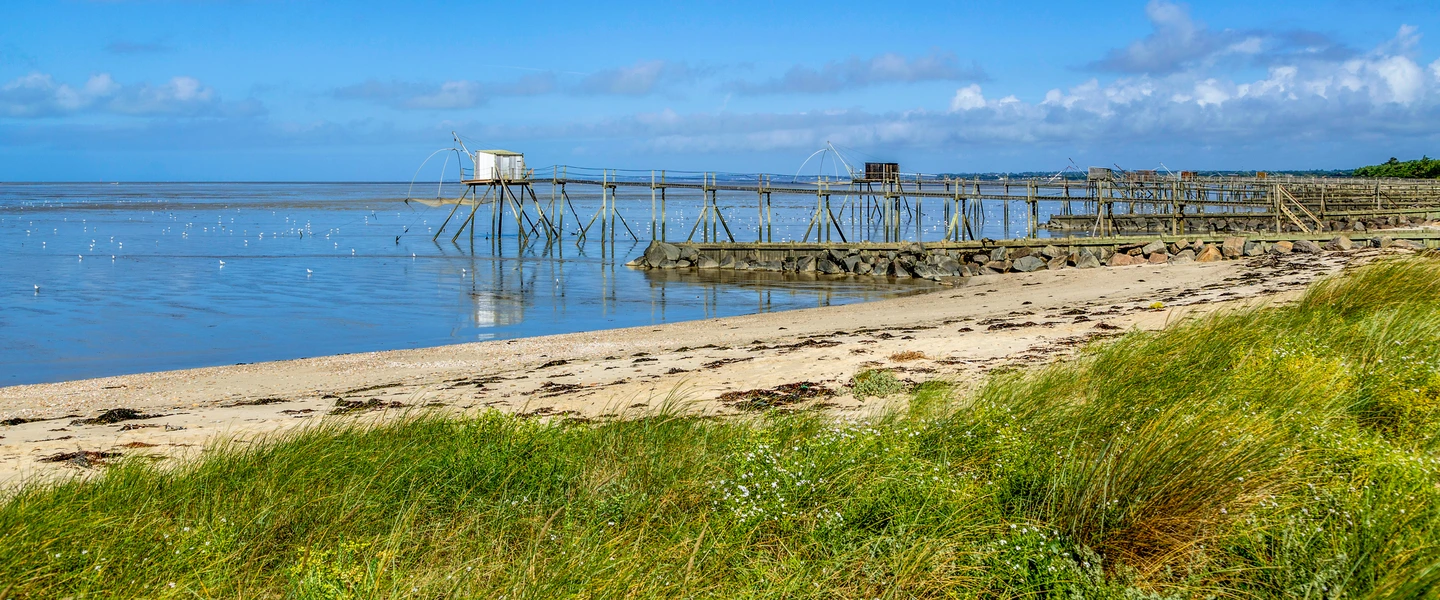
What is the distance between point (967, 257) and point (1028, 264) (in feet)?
7.97

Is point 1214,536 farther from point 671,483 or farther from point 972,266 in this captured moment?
point 972,266

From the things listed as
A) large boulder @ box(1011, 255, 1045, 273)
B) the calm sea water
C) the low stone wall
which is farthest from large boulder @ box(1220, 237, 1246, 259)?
the calm sea water

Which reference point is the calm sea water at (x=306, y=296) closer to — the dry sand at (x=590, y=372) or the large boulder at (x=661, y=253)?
the large boulder at (x=661, y=253)

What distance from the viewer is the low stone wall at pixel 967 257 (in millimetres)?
26547

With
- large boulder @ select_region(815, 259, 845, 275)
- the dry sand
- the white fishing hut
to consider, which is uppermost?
the white fishing hut

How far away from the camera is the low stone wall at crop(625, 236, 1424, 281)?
26.5 m

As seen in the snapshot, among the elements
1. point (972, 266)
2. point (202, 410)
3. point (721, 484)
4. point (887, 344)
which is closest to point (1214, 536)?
point (721, 484)

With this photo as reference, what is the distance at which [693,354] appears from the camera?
1467 centimetres

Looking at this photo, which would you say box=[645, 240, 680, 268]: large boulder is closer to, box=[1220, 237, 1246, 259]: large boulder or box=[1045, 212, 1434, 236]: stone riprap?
box=[1220, 237, 1246, 259]: large boulder

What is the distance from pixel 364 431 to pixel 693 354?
798 cm

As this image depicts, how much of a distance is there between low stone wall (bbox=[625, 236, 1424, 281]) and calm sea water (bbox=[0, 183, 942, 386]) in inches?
59.6

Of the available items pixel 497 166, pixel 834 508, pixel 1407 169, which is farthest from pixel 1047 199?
pixel 1407 169

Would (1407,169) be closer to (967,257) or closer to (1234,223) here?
(1234,223)

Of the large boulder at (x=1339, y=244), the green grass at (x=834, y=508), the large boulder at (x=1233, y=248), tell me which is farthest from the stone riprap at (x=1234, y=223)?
the green grass at (x=834, y=508)
